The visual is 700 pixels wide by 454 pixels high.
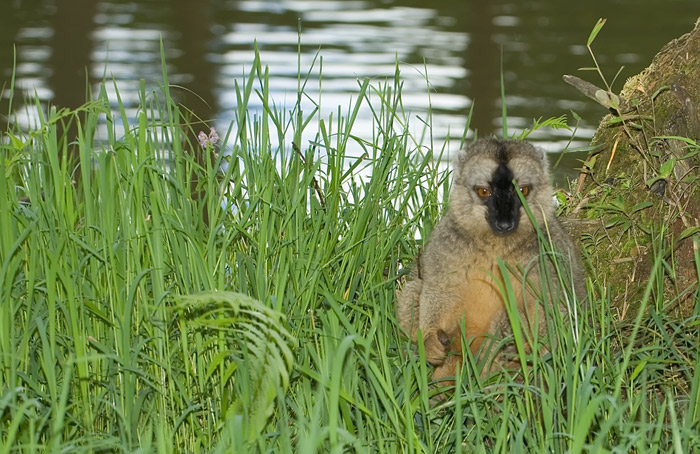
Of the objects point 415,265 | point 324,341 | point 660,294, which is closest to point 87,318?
point 324,341

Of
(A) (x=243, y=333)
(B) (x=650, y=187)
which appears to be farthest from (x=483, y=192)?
(A) (x=243, y=333)

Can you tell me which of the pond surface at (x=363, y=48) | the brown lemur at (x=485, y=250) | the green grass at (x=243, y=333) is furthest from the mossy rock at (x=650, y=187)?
the pond surface at (x=363, y=48)

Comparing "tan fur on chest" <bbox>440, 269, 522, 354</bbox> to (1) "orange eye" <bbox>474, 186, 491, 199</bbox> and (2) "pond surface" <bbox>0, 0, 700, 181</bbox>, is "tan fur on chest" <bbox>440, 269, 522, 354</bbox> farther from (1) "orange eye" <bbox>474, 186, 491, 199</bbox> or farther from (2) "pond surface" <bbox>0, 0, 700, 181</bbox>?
(2) "pond surface" <bbox>0, 0, 700, 181</bbox>

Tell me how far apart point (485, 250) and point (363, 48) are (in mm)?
8346

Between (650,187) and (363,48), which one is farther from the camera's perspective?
(363,48)

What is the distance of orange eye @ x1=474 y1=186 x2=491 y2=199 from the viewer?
438 centimetres

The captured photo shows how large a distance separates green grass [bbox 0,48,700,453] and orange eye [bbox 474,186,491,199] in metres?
0.46

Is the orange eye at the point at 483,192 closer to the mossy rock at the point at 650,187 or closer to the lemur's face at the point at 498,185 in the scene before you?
the lemur's face at the point at 498,185

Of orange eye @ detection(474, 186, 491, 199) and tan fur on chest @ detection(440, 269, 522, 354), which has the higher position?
orange eye @ detection(474, 186, 491, 199)

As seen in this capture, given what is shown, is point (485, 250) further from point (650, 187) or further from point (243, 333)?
point (243, 333)

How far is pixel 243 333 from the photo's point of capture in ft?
11.2

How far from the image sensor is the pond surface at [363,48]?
421 inches

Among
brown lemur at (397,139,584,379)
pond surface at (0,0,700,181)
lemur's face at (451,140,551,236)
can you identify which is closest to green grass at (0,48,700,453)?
brown lemur at (397,139,584,379)

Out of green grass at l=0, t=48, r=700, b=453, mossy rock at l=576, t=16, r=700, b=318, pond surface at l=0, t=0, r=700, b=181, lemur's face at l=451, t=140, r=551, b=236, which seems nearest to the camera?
green grass at l=0, t=48, r=700, b=453
